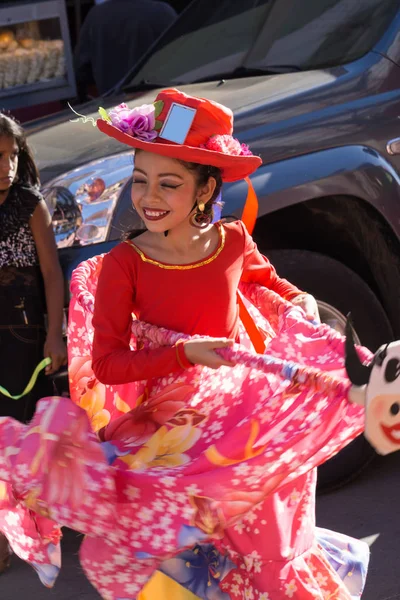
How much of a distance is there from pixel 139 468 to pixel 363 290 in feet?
6.39

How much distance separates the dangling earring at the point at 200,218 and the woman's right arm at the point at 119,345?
0.81 ft

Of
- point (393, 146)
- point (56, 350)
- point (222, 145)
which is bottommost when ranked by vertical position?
point (56, 350)

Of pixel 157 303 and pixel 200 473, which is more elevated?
pixel 157 303

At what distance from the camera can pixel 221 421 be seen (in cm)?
Result: 265

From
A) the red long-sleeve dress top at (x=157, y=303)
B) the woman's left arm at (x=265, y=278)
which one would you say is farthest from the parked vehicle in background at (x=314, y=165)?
the red long-sleeve dress top at (x=157, y=303)

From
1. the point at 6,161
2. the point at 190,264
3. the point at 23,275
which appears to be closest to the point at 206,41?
the point at 6,161

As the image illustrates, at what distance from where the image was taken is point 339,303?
4.24 meters

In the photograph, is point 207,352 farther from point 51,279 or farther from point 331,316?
point 331,316

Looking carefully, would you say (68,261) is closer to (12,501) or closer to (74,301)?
(74,301)

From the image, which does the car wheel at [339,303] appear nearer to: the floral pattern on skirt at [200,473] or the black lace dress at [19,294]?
the black lace dress at [19,294]

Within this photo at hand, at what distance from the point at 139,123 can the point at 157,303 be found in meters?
0.47

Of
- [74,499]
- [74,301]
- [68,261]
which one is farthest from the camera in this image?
[68,261]

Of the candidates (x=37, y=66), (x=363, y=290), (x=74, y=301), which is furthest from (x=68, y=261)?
(x=37, y=66)

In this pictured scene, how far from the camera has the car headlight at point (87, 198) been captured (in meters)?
3.85
